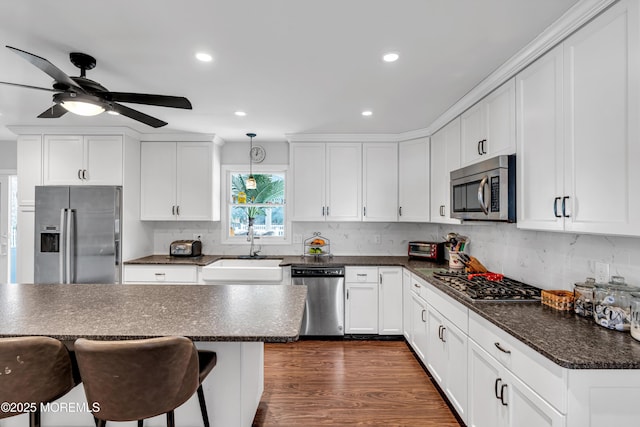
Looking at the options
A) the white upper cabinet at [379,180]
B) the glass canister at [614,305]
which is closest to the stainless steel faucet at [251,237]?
the white upper cabinet at [379,180]

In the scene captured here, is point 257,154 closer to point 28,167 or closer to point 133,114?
point 133,114

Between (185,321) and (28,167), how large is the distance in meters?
3.50

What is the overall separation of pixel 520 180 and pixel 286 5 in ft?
5.52

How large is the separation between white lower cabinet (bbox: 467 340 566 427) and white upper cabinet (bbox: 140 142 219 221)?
129 inches

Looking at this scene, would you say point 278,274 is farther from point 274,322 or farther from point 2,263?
point 2,263

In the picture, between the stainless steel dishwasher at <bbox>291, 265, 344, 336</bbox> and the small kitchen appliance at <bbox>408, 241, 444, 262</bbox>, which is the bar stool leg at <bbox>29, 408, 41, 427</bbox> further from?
the small kitchen appliance at <bbox>408, 241, 444, 262</bbox>

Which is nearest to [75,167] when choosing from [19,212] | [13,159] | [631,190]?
[19,212]

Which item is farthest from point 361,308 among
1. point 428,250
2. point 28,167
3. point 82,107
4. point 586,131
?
point 28,167

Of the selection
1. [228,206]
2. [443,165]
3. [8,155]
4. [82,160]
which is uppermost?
[8,155]

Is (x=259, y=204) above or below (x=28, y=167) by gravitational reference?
below

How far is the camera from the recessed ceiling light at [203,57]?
204 centimetres

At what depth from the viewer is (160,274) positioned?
12.3 ft

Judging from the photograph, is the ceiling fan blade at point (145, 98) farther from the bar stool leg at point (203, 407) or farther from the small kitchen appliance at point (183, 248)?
the small kitchen appliance at point (183, 248)

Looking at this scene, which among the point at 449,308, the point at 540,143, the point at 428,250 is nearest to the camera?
the point at 540,143
